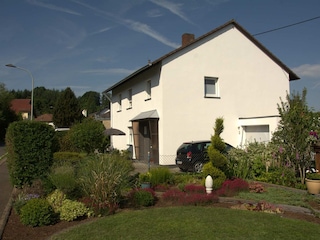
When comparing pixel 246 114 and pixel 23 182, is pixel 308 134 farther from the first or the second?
pixel 23 182

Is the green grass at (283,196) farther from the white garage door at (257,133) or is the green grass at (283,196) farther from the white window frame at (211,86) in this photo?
the white window frame at (211,86)

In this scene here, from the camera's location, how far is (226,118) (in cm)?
1836

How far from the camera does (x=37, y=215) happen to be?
6316mm

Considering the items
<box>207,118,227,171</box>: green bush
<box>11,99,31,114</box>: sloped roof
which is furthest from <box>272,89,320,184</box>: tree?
<box>11,99,31,114</box>: sloped roof

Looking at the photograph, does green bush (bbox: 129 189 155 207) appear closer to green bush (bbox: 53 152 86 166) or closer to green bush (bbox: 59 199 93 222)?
green bush (bbox: 59 199 93 222)

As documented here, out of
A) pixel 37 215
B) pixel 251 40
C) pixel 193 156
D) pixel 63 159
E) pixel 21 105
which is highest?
pixel 21 105

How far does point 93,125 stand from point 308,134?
9.79 meters

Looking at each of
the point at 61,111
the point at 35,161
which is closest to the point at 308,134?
the point at 35,161

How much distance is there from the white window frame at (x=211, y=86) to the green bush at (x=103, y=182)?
11.5m

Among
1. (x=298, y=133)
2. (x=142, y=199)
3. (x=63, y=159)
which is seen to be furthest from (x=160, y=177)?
(x=298, y=133)

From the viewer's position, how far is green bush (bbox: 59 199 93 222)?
263 inches

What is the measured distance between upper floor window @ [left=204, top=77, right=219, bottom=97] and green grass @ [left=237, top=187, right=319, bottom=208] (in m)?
9.37

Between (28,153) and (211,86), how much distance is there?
39.3 ft

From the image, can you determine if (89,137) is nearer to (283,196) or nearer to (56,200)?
(56,200)
